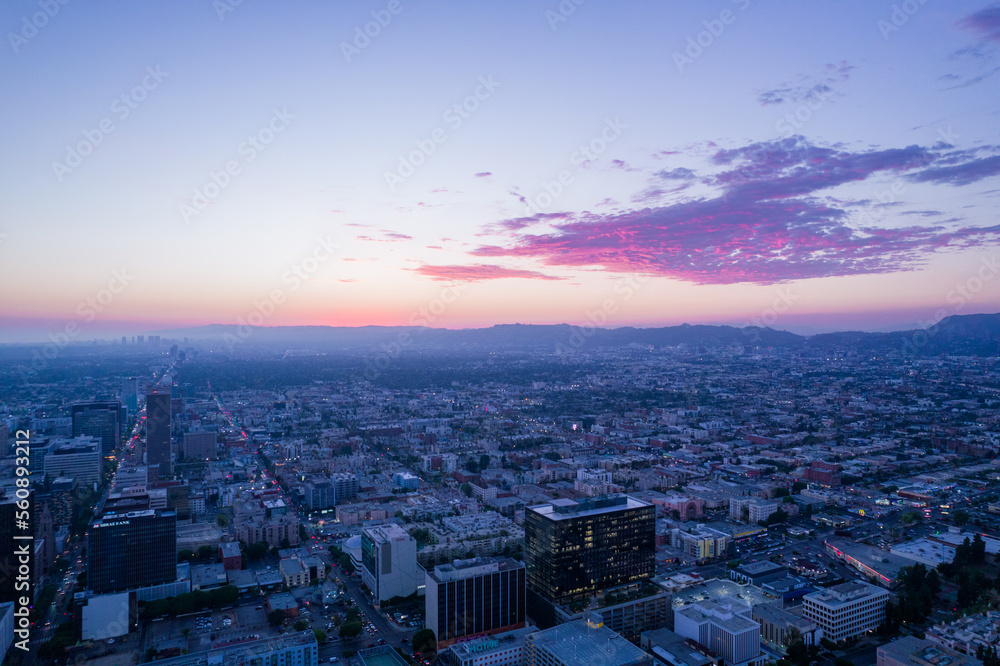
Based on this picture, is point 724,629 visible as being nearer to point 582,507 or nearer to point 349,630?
point 582,507

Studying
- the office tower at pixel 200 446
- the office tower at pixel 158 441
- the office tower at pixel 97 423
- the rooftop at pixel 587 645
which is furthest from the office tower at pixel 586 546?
the office tower at pixel 97 423

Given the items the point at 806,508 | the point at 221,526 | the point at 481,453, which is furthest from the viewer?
the point at 481,453

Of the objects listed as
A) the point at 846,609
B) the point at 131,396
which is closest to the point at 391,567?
the point at 846,609

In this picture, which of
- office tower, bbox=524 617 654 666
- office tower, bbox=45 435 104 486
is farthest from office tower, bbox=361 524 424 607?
office tower, bbox=45 435 104 486

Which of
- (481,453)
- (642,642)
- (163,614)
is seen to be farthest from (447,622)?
(481,453)

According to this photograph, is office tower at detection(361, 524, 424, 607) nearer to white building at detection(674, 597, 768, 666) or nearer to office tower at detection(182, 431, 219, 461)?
white building at detection(674, 597, 768, 666)

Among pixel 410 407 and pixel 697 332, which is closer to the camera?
pixel 410 407

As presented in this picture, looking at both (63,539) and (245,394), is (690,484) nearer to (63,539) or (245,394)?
(63,539)
